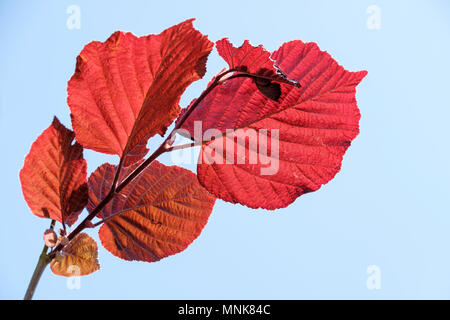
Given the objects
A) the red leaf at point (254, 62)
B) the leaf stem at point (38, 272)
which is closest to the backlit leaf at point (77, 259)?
the leaf stem at point (38, 272)

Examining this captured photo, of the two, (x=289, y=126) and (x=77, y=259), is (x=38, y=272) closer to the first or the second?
(x=77, y=259)

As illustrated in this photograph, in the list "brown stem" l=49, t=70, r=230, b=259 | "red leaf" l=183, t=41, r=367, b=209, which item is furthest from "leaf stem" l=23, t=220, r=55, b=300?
"red leaf" l=183, t=41, r=367, b=209

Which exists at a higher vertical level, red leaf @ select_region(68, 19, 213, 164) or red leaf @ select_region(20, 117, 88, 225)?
red leaf @ select_region(68, 19, 213, 164)

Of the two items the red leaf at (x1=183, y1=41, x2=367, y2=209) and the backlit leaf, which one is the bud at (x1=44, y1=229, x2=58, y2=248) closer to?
the backlit leaf

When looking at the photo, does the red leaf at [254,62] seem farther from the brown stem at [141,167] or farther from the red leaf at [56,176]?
the red leaf at [56,176]

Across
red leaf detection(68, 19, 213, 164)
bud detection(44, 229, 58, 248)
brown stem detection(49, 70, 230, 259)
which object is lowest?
bud detection(44, 229, 58, 248)

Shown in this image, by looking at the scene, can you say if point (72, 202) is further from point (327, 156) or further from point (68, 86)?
point (327, 156)
